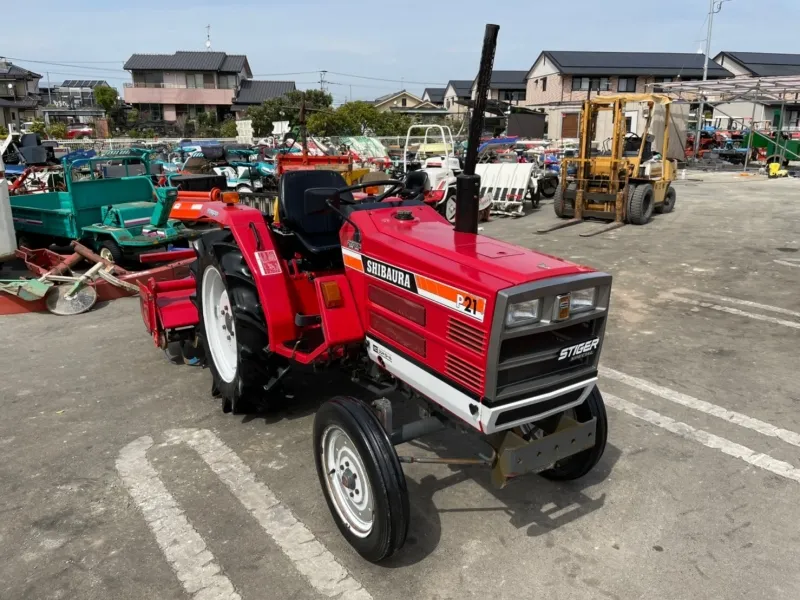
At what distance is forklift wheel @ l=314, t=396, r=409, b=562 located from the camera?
7.61 ft

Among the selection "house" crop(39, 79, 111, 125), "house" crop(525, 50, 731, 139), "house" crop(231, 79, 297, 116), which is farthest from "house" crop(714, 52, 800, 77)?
"house" crop(39, 79, 111, 125)

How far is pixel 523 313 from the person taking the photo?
222 centimetres

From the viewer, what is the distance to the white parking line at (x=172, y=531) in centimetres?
241

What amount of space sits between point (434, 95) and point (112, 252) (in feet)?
209

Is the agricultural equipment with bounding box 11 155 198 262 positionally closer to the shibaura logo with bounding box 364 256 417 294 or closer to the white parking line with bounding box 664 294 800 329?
the shibaura logo with bounding box 364 256 417 294

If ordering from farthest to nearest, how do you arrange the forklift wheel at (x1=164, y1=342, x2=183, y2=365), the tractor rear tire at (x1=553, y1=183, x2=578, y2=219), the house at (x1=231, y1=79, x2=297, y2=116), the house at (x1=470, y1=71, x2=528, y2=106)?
the house at (x1=470, y1=71, x2=528, y2=106) → the house at (x1=231, y1=79, x2=297, y2=116) → the tractor rear tire at (x1=553, y1=183, x2=578, y2=219) → the forklift wheel at (x1=164, y1=342, x2=183, y2=365)

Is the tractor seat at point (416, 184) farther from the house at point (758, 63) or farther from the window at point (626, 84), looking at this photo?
the house at point (758, 63)

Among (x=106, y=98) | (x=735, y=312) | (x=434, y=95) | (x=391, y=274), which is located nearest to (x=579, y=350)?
(x=391, y=274)

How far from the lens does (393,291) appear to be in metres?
2.66

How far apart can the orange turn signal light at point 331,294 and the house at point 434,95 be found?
6430 cm

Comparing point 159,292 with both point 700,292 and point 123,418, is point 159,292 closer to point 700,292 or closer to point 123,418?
point 123,418

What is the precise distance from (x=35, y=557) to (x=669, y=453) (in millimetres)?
3145

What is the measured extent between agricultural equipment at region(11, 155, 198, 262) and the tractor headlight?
6135 mm

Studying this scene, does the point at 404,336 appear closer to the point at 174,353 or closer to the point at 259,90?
the point at 174,353
